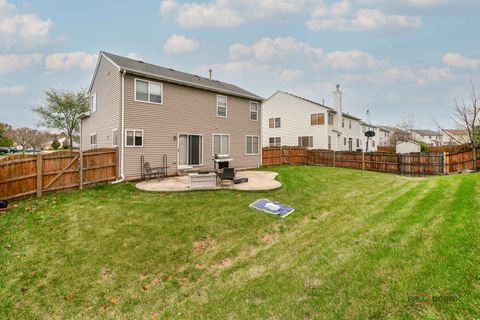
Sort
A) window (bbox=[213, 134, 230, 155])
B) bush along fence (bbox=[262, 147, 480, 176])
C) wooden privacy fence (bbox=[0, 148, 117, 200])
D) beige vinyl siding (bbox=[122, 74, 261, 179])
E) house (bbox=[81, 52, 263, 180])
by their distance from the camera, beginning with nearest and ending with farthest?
wooden privacy fence (bbox=[0, 148, 117, 200])
house (bbox=[81, 52, 263, 180])
beige vinyl siding (bbox=[122, 74, 261, 179])
bush along fence (bbox=[262, 147, 480, 176])
window (bbox=[213, 134, 230, 155])

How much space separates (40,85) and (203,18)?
26720mm

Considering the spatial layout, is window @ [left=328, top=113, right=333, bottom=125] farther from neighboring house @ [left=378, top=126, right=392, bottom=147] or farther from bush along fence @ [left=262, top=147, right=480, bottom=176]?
neighboring house @ [left=378, top=126, right=392, bottom=147]

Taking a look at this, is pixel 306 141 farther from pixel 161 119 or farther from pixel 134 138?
pixel 134 138

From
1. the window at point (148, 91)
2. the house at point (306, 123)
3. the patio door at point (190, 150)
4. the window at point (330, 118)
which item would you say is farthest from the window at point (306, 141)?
the window at point (148, 91)

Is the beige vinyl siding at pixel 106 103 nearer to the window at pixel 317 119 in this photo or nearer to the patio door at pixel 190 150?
the patio door at pixel 190 150

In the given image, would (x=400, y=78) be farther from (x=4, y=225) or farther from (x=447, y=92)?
(x=4, y=225)

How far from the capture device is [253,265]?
496 centimetres

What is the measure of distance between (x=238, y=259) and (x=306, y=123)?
23.9 m

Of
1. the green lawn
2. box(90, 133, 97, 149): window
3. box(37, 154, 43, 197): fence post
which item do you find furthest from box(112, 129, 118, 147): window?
the green lawn

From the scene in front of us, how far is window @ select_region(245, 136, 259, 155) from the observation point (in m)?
18.1

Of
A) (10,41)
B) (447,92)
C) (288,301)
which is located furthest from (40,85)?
(447,92)

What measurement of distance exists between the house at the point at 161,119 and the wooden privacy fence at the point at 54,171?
2.70 feet

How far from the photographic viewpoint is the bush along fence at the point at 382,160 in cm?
1530

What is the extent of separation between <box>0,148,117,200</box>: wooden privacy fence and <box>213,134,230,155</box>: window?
6211 mm
